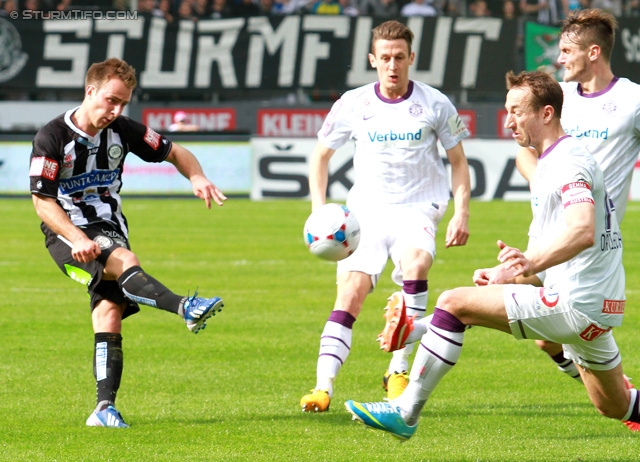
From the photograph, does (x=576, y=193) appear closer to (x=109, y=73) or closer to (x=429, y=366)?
(x=429, y=366)

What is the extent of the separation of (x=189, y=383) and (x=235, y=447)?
1.87m

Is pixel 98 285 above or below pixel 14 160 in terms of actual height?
above

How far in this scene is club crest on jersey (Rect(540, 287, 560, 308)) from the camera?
5039 millimetres

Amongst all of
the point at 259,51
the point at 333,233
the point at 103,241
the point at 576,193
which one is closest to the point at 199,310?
the point at 103,241

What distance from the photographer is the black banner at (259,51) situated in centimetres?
2545

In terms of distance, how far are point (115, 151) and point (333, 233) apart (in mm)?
1382

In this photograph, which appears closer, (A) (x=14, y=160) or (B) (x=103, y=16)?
(A) (x=14, y=160)

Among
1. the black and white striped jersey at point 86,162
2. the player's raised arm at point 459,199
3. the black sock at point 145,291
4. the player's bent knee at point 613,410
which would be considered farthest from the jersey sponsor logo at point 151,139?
the player's bent knee at point 613,410

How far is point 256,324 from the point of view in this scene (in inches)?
393

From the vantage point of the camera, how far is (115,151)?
6.50 m

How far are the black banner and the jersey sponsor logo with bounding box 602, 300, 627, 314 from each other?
20.6 meters

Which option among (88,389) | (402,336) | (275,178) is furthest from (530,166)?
(275,178)

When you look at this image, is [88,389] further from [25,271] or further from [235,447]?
[25,271]

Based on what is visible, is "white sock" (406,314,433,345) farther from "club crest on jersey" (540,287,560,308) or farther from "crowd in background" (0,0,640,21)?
"crowd in background" (0,0,640,21)
